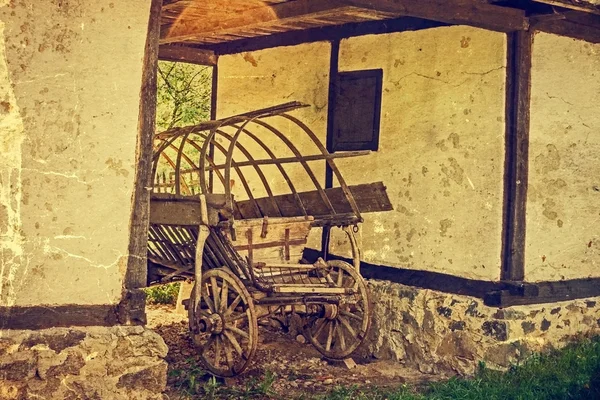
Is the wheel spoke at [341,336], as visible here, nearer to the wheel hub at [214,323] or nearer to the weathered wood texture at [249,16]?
the wheel hub at [214,323]

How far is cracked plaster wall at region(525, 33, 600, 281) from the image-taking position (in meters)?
7.41

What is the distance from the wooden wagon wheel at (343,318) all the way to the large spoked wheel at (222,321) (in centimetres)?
96

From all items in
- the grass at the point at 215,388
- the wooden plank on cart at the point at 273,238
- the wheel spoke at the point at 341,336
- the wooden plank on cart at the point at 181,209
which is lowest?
the grass at the point at 215,388

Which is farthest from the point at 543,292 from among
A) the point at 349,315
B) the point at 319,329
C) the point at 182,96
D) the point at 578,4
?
the point at 182,96

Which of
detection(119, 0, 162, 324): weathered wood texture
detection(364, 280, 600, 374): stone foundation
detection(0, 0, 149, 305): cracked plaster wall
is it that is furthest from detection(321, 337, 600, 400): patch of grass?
detection(0, 0, 149, 305): cracked plaster wall

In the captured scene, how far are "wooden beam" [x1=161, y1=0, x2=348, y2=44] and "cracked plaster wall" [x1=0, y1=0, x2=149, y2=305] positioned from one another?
84.4 inches

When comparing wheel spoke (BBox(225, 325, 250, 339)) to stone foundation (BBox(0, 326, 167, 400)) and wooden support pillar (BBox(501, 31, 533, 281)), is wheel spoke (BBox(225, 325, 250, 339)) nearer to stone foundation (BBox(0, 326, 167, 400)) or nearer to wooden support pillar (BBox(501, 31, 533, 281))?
stone foundation (BBox(0, 326, 167, 400))

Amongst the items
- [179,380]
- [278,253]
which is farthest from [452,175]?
[179,380]

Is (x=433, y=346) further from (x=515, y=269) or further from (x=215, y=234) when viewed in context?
(x=215, y=234)

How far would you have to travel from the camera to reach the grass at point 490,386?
6.50 metres

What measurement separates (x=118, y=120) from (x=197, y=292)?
2043 millimetres

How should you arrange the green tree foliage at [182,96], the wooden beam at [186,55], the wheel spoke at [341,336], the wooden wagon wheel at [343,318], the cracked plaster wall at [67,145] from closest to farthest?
the cracked plaster wall at [67,145] < the wooden wagon wheel at [343,318] < the wheel spoke at [341,336] < the wooden beam at [186,55] < the green tree foliage at [182,96]

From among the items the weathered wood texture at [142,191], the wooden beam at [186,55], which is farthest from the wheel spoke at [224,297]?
the wooden beam at [186,55]

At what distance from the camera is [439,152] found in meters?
7.70
